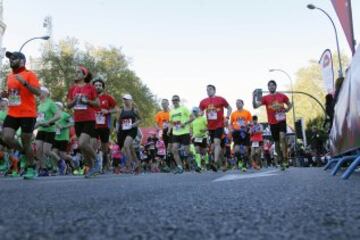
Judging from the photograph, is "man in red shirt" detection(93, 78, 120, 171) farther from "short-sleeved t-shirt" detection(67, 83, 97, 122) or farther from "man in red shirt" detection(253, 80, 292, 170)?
"man in red shirt" detection(253, 80, 292, 170)

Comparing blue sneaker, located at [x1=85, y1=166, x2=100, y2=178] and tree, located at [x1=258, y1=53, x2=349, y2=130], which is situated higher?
tree, located at [x1=258, y1=53, x2=349, y2=130]

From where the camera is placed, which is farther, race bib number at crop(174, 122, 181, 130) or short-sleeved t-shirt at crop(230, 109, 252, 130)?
short-sleeved t-shirt at crop(230, 109, 252, 130)

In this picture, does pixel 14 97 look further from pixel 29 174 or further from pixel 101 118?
pixel 101 118

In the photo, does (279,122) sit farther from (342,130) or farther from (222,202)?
(222,202)

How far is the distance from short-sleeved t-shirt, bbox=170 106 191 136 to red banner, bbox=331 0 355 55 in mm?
6382

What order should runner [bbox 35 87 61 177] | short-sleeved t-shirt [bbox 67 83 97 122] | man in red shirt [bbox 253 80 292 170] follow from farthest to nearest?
1. man in red shirt [bbox 253 80 292 170]
2. runner [bbox 35 87 61 177]
3. short-sleeved t-shirt [bbox 67 83 97 122]

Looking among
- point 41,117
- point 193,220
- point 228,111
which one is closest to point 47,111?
point 41,117

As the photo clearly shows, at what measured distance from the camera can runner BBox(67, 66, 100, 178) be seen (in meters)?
8.99

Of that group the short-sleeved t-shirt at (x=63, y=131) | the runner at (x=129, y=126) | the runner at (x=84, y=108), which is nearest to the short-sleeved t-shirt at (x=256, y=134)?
the runner at (x=129, y=126)

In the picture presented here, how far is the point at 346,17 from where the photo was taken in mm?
7414

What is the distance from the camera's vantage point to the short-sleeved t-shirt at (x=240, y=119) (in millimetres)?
15836

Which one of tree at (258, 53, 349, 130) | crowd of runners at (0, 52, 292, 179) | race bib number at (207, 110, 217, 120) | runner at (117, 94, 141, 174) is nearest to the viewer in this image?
crowd of runners at (0, 52, 292, 179)

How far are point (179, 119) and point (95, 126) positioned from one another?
144 inches

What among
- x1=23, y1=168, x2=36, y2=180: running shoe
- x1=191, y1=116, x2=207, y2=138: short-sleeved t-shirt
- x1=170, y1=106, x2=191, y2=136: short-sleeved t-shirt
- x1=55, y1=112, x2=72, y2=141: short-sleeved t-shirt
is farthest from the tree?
x1=23, y1=168, x2=36, y2=180: running shoe
